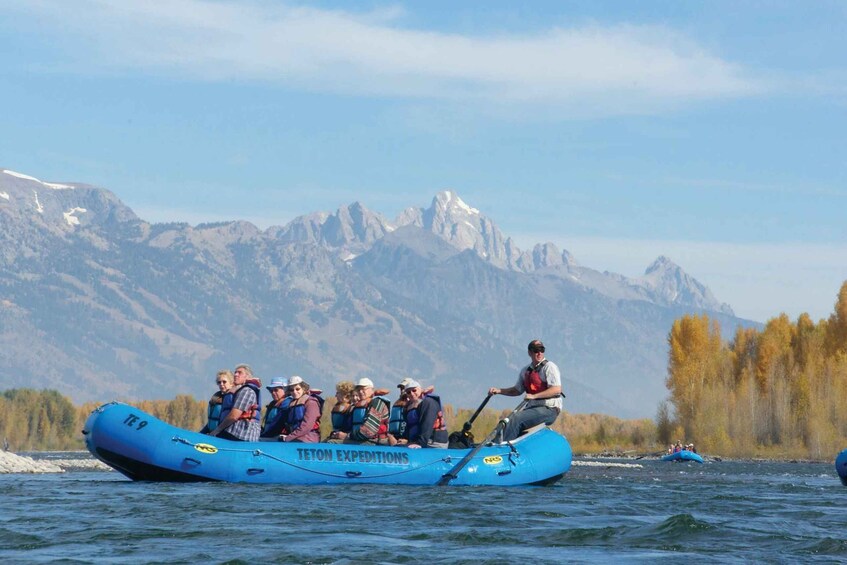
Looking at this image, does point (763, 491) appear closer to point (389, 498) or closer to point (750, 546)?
point (389, 498)

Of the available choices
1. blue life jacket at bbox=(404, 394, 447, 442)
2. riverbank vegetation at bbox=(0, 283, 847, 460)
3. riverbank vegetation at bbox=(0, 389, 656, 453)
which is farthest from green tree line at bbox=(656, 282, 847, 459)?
blue life jacket at bbox=(404, 394, 447, 442)

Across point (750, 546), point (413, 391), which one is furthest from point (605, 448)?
point (750, 546)

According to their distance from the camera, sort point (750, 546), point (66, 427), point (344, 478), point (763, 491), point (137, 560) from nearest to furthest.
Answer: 1. point (137, 560)
2. point (750, 546)
3. point (344, 478)
4. point (763, 491)
5. point (66, 427)

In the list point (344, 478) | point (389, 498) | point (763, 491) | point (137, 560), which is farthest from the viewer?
point (763, 491)

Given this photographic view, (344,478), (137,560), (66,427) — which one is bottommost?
(137,560)

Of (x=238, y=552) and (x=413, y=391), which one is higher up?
(x=413, y=391)

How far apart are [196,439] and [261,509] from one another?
3.77m

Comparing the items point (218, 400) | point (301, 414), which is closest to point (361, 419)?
point (301, 414)

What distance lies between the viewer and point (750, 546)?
19344 millimetres

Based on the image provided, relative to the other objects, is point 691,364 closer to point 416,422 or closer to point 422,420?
point 416,422

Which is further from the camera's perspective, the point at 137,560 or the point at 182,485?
the point at 182,485

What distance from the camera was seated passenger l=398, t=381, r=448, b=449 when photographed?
2747 centimetres

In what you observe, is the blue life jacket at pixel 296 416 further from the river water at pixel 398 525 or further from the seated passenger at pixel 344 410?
the river water at pixel 398 525

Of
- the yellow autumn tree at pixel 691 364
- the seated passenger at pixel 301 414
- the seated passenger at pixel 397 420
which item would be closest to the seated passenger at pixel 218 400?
the seated passenger at pixel 301 414
